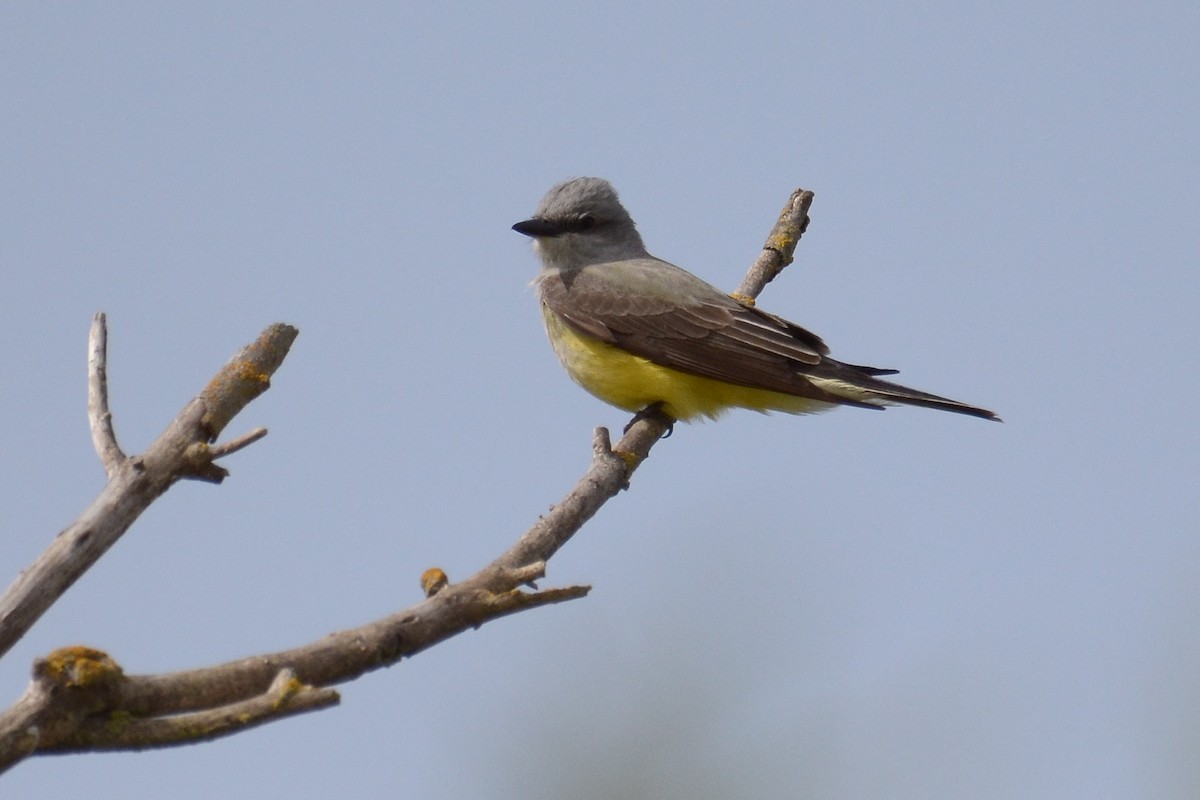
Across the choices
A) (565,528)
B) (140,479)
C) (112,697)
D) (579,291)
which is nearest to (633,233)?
(579,291)

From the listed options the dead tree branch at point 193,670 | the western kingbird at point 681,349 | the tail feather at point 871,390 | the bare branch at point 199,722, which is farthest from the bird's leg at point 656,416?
the bare branch at point 199,722

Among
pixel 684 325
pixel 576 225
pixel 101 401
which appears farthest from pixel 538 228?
pixel 101 401

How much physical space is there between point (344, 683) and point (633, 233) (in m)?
5.79

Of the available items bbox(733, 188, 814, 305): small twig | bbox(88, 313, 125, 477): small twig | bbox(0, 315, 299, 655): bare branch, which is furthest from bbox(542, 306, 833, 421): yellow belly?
bbox(88, 313, 125, 477): small twig

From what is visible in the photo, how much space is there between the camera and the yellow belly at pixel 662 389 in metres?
7.08

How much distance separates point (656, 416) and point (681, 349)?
382 millimetres

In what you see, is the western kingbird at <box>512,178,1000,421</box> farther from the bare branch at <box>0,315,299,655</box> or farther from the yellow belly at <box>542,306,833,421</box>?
the bare branch at <box>0,315,299,655</box>

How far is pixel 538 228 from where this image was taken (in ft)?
26.4

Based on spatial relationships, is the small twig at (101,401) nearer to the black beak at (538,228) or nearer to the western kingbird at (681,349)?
the western kingbird at (681,349)

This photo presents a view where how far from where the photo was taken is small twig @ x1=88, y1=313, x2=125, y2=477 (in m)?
3.59

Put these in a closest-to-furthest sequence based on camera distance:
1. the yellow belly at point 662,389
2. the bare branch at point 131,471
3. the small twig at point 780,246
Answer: the bare branch at point 131,471 → the yellow belly at point 662,389 → the small twig at point 780,246

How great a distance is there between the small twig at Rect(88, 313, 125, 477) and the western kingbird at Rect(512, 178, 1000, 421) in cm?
349

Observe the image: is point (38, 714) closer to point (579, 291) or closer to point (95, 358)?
point (95, 358)

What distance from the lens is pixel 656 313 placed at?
7465 millimetres
